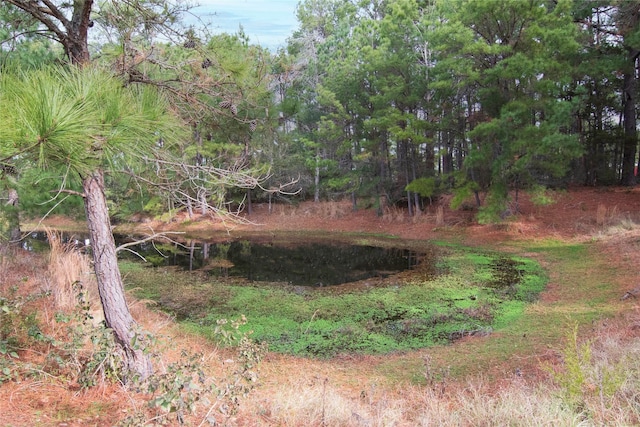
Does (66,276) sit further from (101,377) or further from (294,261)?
(294,261)

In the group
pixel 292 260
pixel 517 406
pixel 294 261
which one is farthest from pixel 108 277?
pixel 292 260

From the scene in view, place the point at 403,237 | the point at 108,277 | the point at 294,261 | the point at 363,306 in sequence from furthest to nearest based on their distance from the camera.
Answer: the point at 403,237 → the point at 294,261 → the point at 363,306 → the point at 108,277

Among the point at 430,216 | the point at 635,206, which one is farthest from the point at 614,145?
the point at 430,216

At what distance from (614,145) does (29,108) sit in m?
19.3

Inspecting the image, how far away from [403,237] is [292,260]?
4171 mm

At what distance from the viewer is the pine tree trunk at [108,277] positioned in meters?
3.01

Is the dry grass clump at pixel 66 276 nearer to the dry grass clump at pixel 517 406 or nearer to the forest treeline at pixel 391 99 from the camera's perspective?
the forest treeline at pixel 391 99

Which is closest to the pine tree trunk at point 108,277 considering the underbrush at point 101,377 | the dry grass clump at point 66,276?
the underbrush at point 101,377

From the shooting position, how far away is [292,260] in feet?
38.1

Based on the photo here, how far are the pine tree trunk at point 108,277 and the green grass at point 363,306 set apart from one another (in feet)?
7.89

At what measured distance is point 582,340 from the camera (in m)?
4.46

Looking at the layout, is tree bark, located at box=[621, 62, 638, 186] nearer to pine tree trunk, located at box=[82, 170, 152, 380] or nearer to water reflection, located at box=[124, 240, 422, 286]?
water reflection, located at box=[124, 240, 422, 286]

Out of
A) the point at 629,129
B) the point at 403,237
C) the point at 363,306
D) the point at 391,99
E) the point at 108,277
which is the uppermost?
the point at 391,99

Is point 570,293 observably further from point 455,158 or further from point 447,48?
point 455,158
